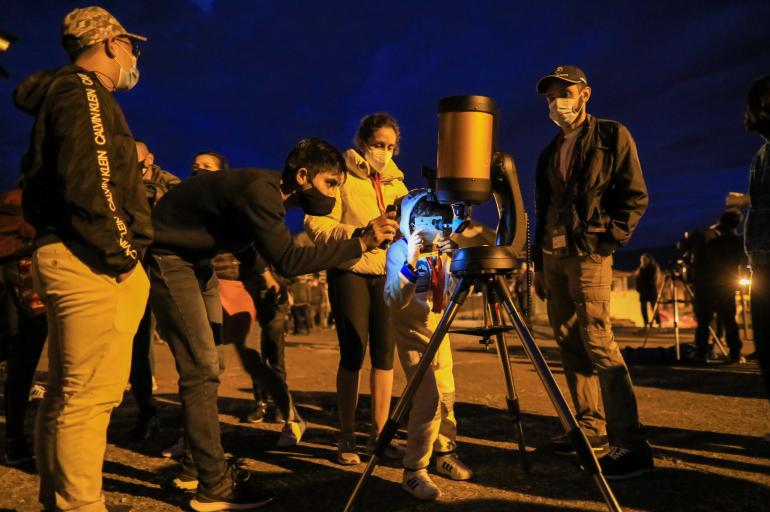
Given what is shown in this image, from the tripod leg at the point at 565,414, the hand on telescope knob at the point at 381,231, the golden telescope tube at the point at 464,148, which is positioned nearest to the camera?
the tripod leg at the point at 565,414

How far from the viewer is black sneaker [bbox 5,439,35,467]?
3.48 meters

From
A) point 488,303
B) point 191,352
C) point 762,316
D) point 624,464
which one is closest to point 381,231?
point 488,303

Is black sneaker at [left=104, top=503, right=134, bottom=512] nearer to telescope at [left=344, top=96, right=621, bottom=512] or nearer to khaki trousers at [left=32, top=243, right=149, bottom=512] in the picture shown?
khaki trousers at [left=32, top=243, right=149, bottom=512]

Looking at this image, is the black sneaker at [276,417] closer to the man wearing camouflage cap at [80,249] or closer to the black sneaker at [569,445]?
the black sneaker at [569,445]

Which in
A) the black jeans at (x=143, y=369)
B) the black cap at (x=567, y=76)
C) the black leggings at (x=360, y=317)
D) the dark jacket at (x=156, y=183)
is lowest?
the black jeans at (x=143, y=369)

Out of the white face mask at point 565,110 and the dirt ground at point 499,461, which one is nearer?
the dirt ground at point 499,461

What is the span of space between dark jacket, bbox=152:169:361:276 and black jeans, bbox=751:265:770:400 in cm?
200

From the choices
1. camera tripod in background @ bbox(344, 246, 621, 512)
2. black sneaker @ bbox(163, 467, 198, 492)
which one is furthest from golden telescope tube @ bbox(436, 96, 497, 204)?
black sneaker @ bbox(163, 467, 198, 492)

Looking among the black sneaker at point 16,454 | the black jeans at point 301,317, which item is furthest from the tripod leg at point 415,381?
the black jeans at point 301,317

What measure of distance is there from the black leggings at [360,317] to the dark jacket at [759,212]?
6.60 ft

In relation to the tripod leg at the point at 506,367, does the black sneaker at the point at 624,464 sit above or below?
below

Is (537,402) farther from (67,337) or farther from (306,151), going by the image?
(67,337)

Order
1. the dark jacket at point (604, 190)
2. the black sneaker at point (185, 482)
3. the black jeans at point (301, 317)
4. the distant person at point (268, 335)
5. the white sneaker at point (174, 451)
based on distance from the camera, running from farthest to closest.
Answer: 1. the black jeans at point (301, 317)
2. the distant person at point (268, 335)
3. the white sneaker at point (174, 451)
4. the dark jacket at point (604, 190)
5. the black sneaker at point (185, 482)

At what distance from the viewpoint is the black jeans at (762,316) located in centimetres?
285
